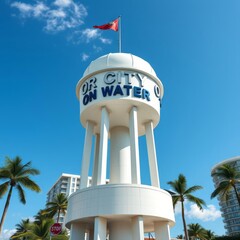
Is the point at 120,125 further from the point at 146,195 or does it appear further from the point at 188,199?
the point at 188,199

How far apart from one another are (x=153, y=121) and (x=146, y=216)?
942cm

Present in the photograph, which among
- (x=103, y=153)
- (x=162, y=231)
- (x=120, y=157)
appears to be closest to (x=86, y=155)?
(x=103, y=153)

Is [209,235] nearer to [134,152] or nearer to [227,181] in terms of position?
[227,181]

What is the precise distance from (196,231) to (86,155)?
152ft

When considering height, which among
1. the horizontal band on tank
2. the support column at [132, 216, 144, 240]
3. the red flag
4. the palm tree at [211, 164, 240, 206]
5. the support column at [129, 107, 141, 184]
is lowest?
the support column at [132, 216, 144, 240]

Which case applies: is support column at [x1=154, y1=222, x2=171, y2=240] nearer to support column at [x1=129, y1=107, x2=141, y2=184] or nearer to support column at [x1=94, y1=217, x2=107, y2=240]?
support column at [x1=129, y1=107, x2=141, y2=184]

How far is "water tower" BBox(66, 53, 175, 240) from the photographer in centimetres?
1717

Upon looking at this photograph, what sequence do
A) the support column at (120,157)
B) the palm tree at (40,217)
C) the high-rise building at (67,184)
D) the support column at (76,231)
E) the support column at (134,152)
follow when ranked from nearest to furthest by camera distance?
the support column at (134,152), the support column at (76,231), the support column at (120,157), the palm tree at (40,217), the high-rise building at (67,184)

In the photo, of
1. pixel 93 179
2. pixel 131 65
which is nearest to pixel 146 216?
pixel 93 179

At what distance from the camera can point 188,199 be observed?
37125 mm

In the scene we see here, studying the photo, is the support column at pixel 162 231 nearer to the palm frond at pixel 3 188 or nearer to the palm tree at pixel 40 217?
the palm frond at pixel 3 188

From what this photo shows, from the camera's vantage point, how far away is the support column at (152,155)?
21.1 metres

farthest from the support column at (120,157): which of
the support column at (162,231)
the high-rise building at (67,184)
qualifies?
the high-rise building at (67,184)

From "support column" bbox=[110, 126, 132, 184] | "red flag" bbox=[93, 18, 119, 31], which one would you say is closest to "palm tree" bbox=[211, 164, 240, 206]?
"support column" bbox=[110, 126, 132, 184]
